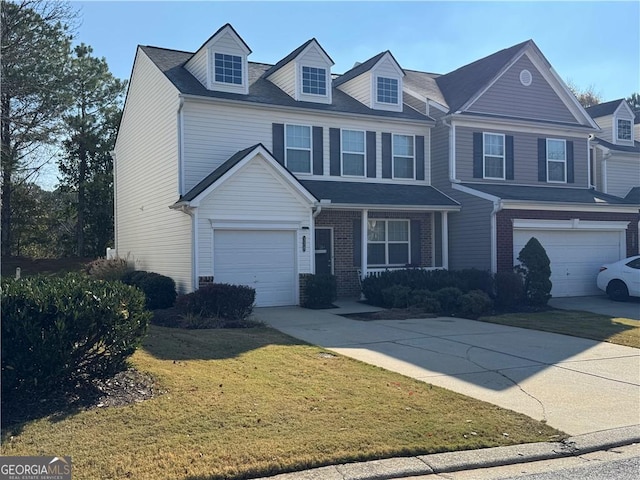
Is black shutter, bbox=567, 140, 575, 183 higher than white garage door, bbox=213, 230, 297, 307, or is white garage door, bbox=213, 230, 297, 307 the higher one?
black shutter, bbox=567, 140, 575, 183

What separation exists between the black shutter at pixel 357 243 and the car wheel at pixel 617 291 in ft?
27.0

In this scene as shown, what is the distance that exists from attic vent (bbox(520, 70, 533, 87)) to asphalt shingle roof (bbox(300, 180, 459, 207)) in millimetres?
5497

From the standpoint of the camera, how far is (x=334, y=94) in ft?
72.4

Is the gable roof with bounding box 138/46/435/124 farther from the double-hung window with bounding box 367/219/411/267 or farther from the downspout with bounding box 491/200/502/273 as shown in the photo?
the downspout with bounding box 491/200/502/273

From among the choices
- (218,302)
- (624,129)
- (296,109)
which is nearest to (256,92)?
(296,109)

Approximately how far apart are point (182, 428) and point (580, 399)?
5.11 meters

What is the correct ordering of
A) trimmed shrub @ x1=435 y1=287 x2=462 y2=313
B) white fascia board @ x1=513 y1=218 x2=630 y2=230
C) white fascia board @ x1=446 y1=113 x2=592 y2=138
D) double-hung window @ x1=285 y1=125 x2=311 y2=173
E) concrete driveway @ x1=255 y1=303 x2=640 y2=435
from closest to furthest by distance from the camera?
1. concrete driveway @ x1=255 y1=303 x2=640 y2=435
2. trimmed shrub @ x1=435 y1=287 x2=462 y2=313
3. white fascia board @ x1=513 y1=218 x2=630 y2=230
4. double-hung window @ x1=285 y1=125 x2=311 y2=173
5. white fascia board @ x1=446 y1=113 x2=592 y2=138

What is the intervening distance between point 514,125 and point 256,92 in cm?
942

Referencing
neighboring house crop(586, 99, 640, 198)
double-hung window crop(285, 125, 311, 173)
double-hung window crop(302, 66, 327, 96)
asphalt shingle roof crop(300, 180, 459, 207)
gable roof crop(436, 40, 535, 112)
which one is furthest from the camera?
neighboring house crop(586, 99, 640, 198)

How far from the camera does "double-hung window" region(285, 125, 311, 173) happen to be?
19422 millimetres

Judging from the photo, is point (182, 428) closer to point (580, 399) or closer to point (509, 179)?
point (580, 399)

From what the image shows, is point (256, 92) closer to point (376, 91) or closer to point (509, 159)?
point (376, 91)

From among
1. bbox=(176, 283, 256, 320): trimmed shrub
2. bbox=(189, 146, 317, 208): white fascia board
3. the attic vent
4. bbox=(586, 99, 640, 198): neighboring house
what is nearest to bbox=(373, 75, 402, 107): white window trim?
the attic vent

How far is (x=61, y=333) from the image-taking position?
6.64 meters
